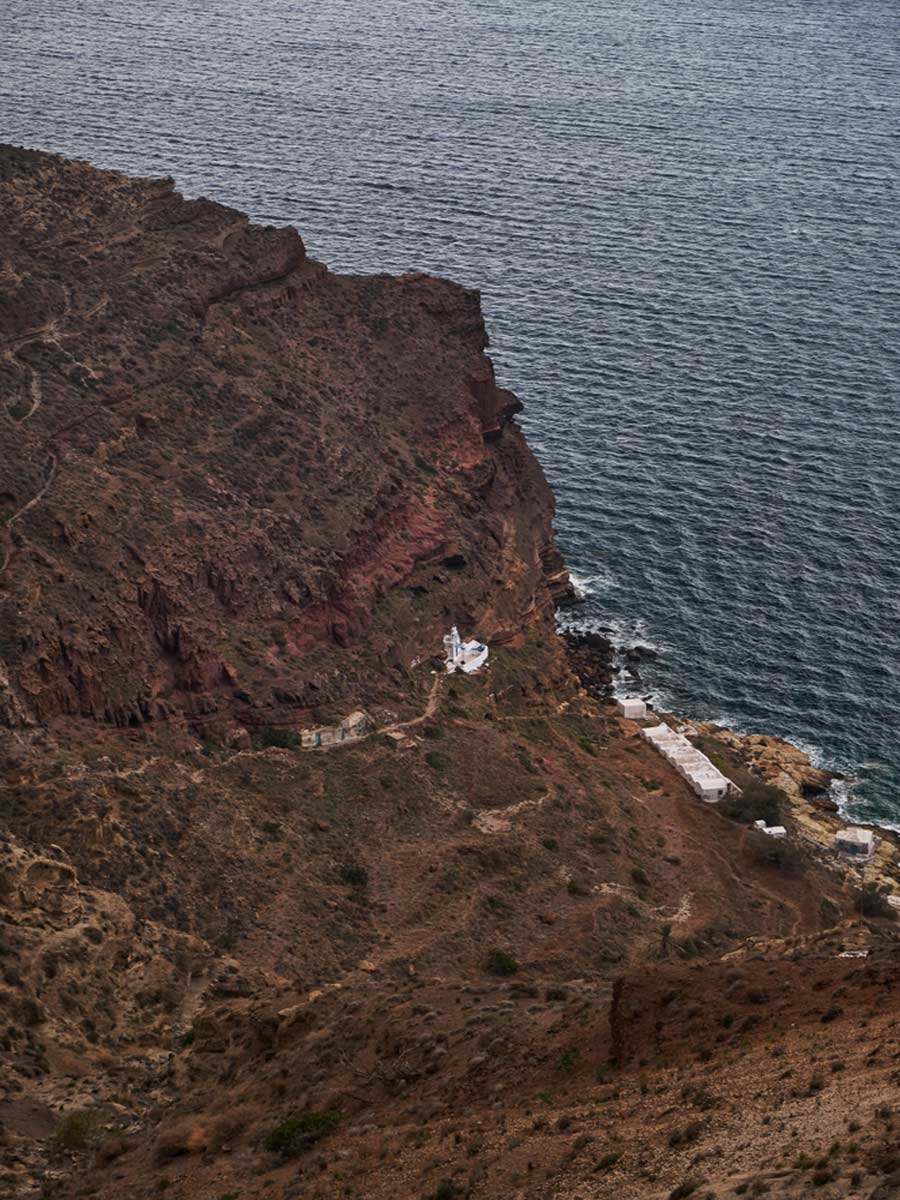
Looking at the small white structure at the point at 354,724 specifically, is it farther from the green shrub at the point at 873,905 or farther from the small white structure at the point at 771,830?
the green shrub at the point at 873,905

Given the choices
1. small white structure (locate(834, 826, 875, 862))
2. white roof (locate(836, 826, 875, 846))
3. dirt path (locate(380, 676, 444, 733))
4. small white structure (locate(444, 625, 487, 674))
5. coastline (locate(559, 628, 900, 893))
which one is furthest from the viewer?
small white structure (locate(444, 625, 487, 674))

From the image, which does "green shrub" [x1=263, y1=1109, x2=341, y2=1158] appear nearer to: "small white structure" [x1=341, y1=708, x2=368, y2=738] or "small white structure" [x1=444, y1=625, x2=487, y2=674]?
"small white structure" [x1=341, y1=708, x2=368, y2=738]

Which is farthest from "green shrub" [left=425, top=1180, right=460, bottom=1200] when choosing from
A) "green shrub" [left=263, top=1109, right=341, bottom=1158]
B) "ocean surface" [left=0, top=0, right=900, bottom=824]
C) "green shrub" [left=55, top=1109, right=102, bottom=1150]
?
"ocean surface" [left=0, top=0, right=900, bottom=824]

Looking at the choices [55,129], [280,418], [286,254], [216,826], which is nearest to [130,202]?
[286,254]

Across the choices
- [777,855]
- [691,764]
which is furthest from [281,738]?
[777,855]

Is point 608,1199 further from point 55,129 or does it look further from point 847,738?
point 55,129
